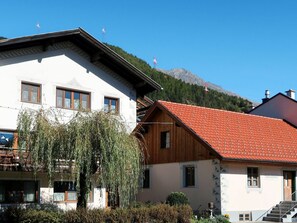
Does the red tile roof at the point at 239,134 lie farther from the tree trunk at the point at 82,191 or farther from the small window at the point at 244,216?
the tree trunk at the point at 82,191

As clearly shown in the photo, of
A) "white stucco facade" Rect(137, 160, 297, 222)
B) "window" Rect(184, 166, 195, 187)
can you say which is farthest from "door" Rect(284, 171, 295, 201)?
"window" Rect(184, 166, 195, 187)

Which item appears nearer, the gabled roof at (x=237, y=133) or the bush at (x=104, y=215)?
the bush at (x=104, y=215)

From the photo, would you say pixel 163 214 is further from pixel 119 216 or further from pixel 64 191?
pixel 64 191

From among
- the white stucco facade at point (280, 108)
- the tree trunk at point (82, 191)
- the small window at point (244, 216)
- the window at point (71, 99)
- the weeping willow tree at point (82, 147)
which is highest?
the white stucco facade at point (280, 108)

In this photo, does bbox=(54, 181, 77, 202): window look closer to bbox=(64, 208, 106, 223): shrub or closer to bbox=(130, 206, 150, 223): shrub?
bbox=(130, 206, 150, 223): shrub

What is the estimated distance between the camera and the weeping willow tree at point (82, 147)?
53.9ft

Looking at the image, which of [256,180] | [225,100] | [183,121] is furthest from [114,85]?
[225,100]

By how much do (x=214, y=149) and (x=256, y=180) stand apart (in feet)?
12.7

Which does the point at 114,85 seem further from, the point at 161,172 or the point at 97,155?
the point at 97,155

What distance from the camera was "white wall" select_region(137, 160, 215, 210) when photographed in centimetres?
2450

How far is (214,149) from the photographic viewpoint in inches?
925

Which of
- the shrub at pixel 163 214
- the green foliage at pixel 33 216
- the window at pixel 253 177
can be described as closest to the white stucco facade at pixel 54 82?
the green foliage at pixel 33 216

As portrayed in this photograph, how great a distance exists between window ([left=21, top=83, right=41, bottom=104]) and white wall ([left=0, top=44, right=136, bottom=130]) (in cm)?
23

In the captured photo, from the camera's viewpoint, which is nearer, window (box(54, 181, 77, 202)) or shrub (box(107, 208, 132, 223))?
shrub (box(107, 208, 132, 223))
